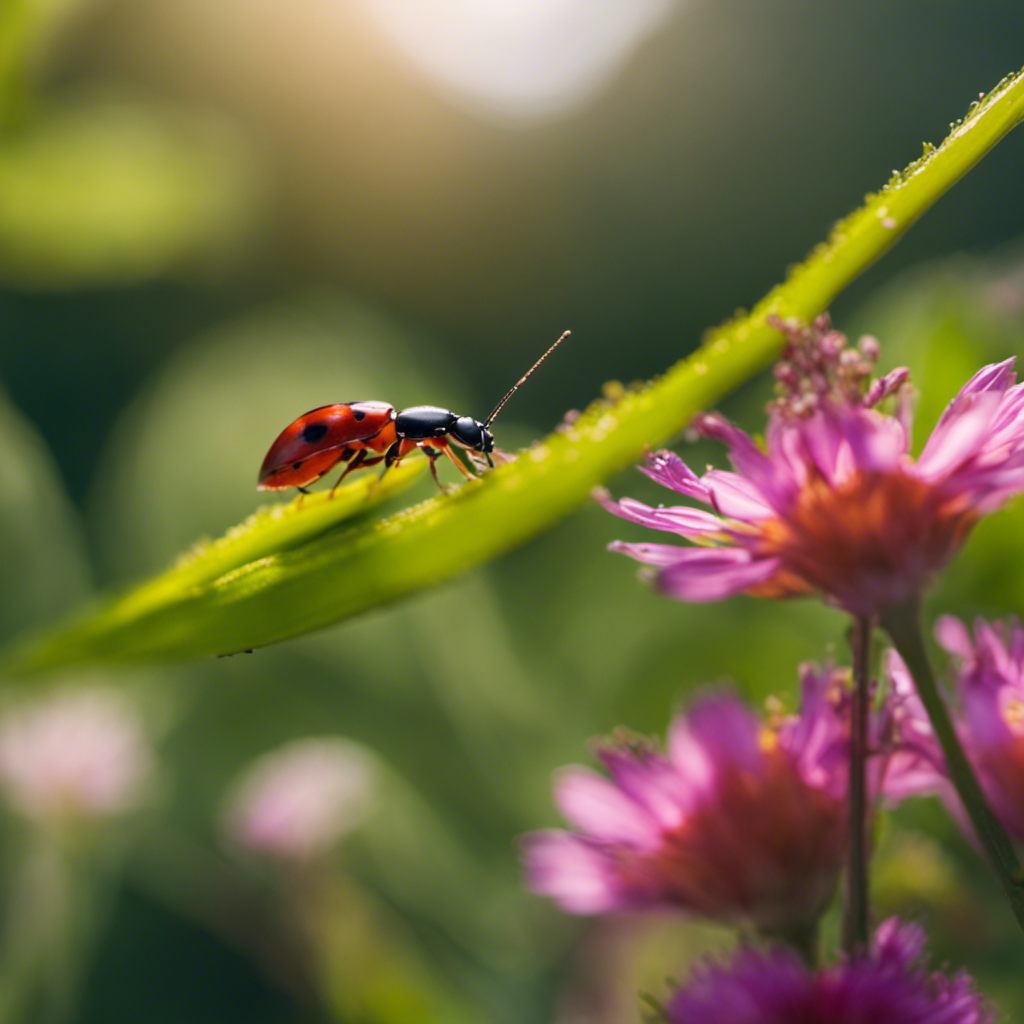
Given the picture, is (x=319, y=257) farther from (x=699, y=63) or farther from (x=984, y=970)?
(x=984, y=970)

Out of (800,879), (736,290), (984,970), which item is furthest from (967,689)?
(736,290)

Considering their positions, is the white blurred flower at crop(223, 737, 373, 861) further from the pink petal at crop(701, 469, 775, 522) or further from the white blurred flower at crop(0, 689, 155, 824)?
the pink petal at crop(701, 469, 775, 522)

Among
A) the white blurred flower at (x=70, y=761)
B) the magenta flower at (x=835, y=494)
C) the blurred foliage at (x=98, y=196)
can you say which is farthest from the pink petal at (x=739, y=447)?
the white blurred flower at (x=70, y=761)

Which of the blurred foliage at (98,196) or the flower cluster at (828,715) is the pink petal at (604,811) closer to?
the flower cluster at (828,715)

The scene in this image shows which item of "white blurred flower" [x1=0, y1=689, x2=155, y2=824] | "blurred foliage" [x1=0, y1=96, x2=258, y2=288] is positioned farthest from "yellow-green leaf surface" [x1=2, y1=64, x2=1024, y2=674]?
"white blurred flower" [x1=0, y1=689, x2=155, y2=824]

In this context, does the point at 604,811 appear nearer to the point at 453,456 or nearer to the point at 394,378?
the point at 453,456

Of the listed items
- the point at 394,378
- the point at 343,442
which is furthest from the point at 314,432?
the point at 394,378
